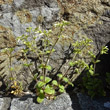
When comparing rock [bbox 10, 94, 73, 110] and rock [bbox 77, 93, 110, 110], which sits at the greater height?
rock [bbox 77, 93, 110, 110]

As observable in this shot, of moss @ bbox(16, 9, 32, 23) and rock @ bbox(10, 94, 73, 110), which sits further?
moss @ bbox(16, 9, 32, 23)

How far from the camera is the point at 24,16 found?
8.09 feet

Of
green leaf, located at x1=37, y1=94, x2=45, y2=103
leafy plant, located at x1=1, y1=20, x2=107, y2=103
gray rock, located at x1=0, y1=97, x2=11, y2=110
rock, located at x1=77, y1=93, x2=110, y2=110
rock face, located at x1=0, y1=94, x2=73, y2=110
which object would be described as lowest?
gray rock, located at x1=0, y1=97, x2=11, y2=110

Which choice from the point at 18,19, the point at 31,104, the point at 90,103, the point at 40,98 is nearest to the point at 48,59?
the point at 40,98

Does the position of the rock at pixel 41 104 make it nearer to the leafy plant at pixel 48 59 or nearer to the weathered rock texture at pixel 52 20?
the leafy plant at pixel 48 59

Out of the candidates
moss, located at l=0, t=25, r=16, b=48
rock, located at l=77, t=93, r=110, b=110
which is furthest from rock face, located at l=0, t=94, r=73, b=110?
moss, located at l=0, t=25, r=16, b=48

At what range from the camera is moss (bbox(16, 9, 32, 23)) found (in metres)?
2.45

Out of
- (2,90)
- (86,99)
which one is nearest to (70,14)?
(86,99)

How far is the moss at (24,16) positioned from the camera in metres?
2.45

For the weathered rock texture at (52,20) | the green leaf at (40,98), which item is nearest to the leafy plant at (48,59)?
the green leaf at (40,98)

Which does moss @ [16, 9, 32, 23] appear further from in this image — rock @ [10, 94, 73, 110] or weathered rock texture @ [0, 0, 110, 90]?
rock @ [10, 94, 73, 110]

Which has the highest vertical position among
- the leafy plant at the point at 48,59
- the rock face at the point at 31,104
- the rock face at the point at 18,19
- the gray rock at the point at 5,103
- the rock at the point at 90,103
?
the rock face at the point at 18,19

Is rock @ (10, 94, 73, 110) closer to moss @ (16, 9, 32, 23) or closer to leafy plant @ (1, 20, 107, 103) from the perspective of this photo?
leafy plant @ (1, 20, 107, 103)

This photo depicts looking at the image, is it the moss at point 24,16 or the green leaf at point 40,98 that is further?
the moss at point 24,16
